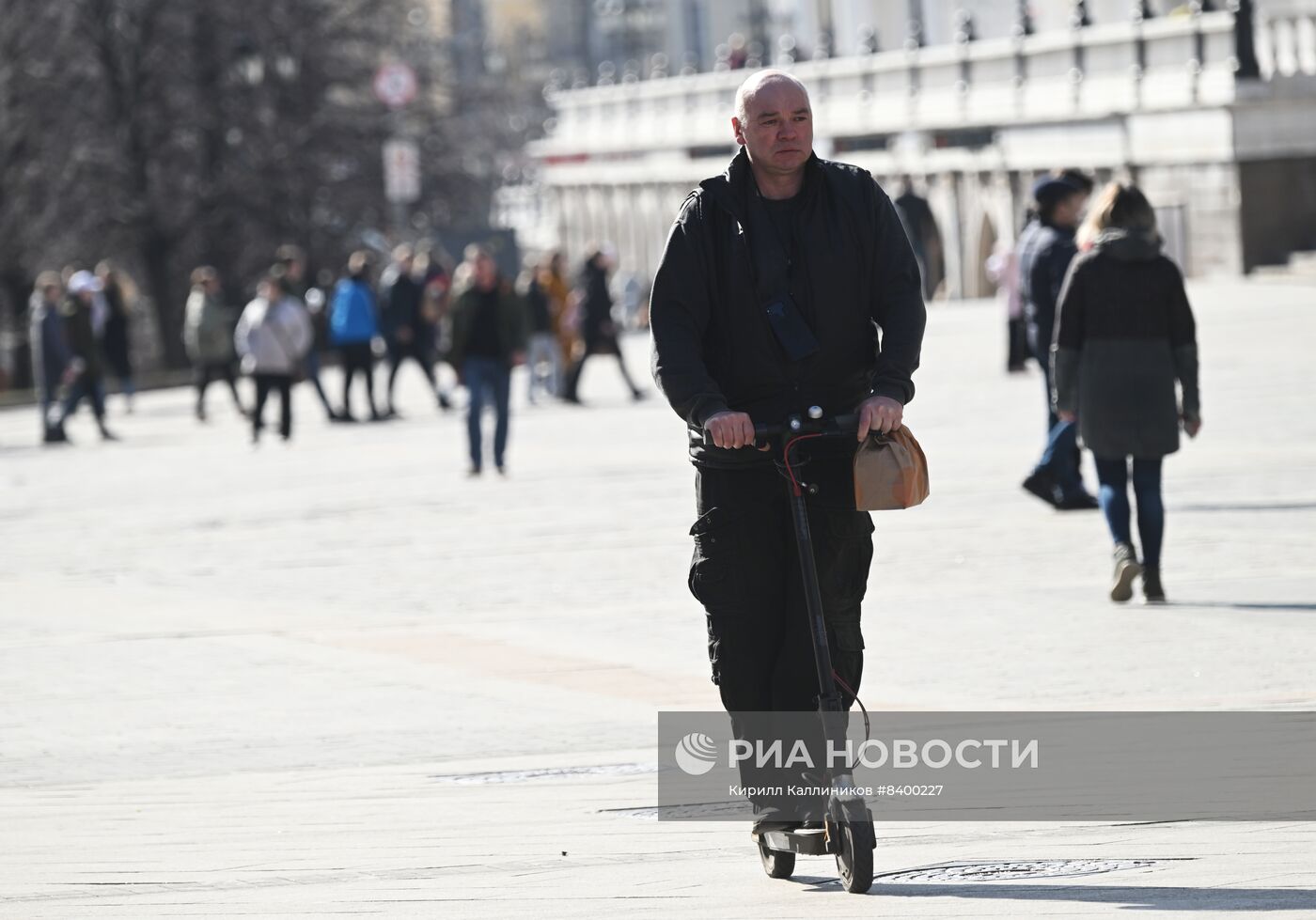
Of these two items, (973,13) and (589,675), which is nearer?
(589,675)

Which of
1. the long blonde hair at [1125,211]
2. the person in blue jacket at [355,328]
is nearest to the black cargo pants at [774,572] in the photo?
the long blonde hair at [1125,211]

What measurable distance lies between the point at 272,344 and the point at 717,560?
60.9 feet

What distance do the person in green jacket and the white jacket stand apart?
504cm

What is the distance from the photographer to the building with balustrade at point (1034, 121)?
111ft

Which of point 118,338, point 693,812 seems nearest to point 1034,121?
point 118,338

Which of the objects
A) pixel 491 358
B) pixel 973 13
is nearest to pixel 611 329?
pixel 491 358

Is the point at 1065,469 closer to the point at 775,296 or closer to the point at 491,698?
the point at 491,698

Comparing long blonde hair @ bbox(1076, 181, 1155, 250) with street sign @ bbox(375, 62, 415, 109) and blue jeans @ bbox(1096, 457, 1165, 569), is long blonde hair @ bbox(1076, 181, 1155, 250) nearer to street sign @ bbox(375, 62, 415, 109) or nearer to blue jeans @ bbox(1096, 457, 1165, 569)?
blue jeans @ bbox(1096, 457, 1165, 569)

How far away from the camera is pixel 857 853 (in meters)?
5.79

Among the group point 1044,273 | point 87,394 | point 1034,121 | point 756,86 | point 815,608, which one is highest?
point 756,86

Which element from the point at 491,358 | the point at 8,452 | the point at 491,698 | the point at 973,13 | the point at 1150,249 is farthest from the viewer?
the point at 973,13

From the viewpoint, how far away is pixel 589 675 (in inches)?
385

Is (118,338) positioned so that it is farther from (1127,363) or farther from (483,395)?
(1127,363)

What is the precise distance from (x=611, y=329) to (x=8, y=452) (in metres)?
6.22
